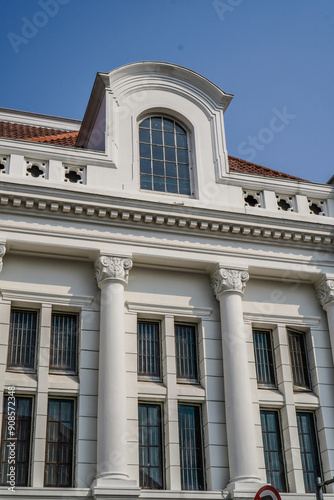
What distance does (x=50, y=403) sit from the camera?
1644 centimetres

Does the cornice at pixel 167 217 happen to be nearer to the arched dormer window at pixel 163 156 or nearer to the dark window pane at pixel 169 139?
the arched dormer window at pixel 163 156

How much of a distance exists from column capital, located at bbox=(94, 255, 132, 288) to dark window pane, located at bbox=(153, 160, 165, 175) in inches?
133

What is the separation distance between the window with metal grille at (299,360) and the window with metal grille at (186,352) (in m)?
2.85

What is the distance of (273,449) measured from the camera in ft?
57.5

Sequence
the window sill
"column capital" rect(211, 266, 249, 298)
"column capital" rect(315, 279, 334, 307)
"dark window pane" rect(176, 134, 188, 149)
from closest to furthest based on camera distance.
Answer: the window sill → "column capital" rect(211, 266, 249, 298) → "column capital" rect(315, 279, 334, 307) → "dark window pane" rect(176, 134, 188, 149)

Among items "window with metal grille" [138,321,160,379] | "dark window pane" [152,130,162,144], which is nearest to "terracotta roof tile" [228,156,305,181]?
"dark window pane" [152,130,162,144]

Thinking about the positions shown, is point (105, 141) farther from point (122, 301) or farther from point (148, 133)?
point (122, 301)

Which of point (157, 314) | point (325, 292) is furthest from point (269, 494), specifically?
point (325, 292)

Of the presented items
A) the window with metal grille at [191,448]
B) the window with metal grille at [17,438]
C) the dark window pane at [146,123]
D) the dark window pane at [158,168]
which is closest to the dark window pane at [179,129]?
the dark window pane at [146,123]

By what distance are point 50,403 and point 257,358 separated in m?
5.82

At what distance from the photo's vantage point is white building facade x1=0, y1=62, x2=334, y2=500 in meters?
16.0

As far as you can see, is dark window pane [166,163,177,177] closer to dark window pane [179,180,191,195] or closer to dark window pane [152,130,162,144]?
dark window pane [179,180,191,195]

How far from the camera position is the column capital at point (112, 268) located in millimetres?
17516

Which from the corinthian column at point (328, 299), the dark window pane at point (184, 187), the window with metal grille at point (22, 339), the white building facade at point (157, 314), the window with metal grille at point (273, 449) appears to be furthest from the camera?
the dark window pane at point (184, 187)
